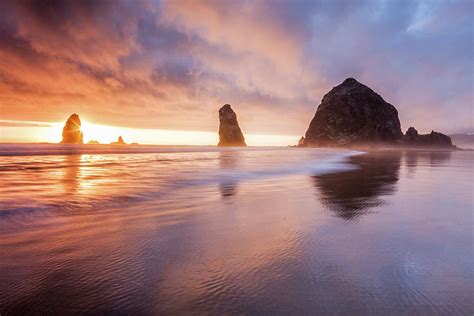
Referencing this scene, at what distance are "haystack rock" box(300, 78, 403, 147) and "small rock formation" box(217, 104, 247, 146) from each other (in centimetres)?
4707

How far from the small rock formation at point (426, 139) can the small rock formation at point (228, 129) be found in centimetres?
9198

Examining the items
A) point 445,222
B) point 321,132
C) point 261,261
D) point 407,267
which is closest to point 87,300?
point 261,261

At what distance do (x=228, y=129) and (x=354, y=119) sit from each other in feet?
243

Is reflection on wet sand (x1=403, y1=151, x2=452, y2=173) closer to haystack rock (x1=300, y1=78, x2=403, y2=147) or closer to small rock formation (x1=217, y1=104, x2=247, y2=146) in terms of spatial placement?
haystack rock (x1=300, y1=78, x2=403, y2=147)

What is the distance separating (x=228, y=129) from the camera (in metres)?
170

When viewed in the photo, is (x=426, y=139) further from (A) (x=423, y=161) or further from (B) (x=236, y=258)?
→ (B) (x=236, y=258)

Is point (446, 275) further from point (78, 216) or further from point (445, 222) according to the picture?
point (78, 216)

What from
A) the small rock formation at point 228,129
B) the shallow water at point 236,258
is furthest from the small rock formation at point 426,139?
the shallow water at point 236,258

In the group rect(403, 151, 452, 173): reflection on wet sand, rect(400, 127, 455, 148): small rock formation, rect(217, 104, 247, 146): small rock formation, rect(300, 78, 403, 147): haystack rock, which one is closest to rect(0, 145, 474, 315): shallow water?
rect(403, 151, 452, 173): reflection on wet sand

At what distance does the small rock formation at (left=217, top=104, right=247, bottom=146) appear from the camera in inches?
6703

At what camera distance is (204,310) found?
7.06 feet

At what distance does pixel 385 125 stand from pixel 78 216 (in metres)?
157

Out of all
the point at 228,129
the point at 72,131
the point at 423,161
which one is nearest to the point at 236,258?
the point at 423,161

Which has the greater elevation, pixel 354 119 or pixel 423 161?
pixel 354 119
